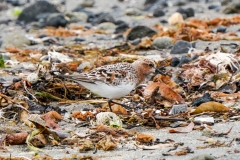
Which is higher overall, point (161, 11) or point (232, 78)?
point (161, 11)

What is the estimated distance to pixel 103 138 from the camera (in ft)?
15.3

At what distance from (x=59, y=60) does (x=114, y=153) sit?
3971 mm

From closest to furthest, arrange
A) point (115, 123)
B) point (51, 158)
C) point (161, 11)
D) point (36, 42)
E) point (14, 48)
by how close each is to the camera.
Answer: point (51, 158) < point (115, 123) < point (14, 48) < point (36, 42) < point (161, 11)

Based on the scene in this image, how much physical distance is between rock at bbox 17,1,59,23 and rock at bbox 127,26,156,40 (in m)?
4.30

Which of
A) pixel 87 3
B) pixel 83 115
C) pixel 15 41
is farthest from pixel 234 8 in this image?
pixel 83 115

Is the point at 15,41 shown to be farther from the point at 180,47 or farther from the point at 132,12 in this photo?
the point at 132,12

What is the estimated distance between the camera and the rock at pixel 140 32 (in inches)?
385

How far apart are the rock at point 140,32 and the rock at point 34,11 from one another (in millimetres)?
4296

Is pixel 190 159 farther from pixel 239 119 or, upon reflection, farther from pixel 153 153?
pixel 239 119

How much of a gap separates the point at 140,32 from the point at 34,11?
4.61 meters

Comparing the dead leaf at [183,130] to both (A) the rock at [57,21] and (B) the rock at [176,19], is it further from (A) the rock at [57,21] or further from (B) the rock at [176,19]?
(A) the rock at [57,21]

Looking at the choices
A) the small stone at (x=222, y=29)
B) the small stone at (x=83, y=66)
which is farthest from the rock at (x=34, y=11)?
the small stone at (x=83, y=66)

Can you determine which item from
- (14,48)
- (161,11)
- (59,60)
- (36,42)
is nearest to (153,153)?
(59,60)

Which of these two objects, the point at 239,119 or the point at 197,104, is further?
the point at 197,104
